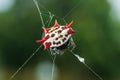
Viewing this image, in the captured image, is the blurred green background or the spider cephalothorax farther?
the blurred green background

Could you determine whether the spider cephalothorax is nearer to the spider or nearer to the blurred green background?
the spider

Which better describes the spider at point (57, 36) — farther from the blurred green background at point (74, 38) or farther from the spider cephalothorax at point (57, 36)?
the blurred green background at point (74, 38)

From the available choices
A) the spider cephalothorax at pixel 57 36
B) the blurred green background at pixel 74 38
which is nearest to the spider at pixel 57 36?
the spider cephalothorax at pixel 57 36

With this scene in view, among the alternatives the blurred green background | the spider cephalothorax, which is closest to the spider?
the spider cephalothorax

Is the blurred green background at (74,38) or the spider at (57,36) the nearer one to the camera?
the spider at (57,36)

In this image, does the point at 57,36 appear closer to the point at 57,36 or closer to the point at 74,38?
the point at 57,36

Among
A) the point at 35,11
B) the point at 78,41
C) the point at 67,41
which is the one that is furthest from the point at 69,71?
the point at 67,41
